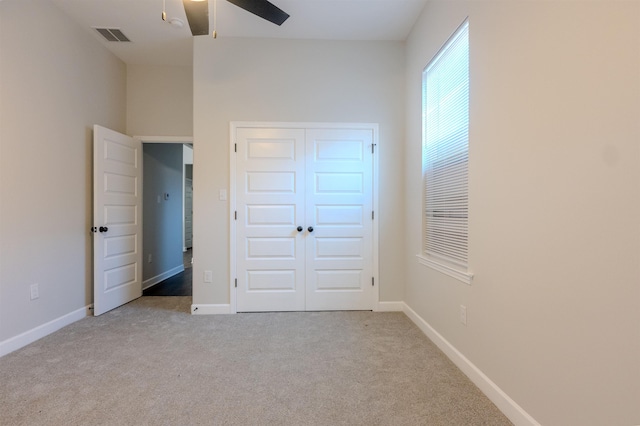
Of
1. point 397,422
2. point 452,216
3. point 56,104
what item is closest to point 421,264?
point 452,216

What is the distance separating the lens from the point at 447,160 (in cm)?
223

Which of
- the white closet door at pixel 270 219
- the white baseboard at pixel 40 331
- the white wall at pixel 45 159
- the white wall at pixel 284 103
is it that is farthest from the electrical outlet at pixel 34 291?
the white closet door at pixel 270 219

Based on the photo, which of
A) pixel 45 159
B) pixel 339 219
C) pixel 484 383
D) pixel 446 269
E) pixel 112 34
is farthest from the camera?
pixel 339 219

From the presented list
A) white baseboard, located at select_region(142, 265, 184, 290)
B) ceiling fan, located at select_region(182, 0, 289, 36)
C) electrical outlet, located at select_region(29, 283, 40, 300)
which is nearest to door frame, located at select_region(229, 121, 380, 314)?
ceiling fan, located at select_region(182, 0, 289, 36)

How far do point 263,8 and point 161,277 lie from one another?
412 cm

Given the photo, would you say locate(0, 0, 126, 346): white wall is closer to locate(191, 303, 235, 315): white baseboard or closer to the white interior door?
locate(191, 303, 235, 315): white baseboard

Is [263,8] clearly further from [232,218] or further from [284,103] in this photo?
[232,218]

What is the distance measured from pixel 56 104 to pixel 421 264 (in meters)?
3.80

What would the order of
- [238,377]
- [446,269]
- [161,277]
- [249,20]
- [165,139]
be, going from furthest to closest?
[161,277], [165,139], [249,20], [446,269], [238,377]

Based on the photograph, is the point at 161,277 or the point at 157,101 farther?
the point at 161,277

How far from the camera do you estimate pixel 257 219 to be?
3.07 meters

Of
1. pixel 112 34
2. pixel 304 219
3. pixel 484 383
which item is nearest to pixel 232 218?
pixel 304 219

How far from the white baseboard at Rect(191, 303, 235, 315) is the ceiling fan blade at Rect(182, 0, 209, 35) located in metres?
2.62

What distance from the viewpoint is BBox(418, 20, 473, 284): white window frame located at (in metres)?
2.00
